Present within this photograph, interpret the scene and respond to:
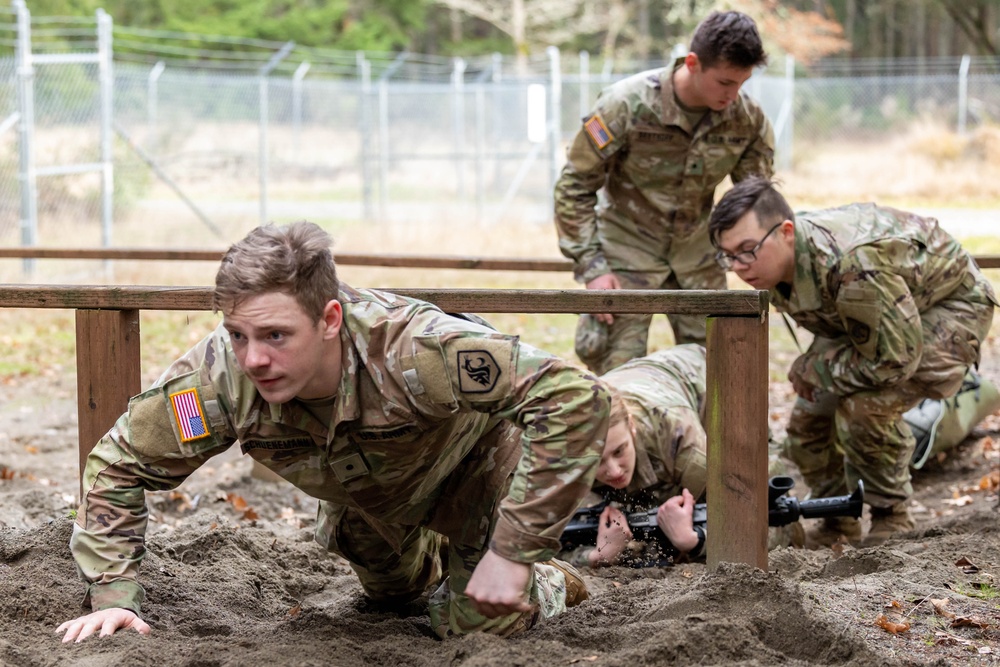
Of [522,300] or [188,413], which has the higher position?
[522,300]

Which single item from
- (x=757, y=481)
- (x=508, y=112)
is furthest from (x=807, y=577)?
(x=508, y=112)

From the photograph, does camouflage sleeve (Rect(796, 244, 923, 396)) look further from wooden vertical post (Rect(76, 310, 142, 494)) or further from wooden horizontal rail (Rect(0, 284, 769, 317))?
wooden vertical post (Rect(76, 310, 142, 494))

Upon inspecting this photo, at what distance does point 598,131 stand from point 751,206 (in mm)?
1087

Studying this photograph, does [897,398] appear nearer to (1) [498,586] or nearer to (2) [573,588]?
(2) [573,588]

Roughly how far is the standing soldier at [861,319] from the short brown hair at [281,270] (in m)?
2.09

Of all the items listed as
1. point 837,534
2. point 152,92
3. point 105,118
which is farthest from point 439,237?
point 837,534

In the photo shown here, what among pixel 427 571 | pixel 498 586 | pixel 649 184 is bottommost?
pixel 427 571

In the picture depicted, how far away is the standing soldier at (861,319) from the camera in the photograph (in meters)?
4.39

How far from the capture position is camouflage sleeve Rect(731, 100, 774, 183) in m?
5.18

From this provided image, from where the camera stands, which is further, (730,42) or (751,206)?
(730,42)

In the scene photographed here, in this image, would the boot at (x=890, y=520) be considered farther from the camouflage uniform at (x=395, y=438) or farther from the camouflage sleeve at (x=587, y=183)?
the camouflage uniform at (x=395, y=438)

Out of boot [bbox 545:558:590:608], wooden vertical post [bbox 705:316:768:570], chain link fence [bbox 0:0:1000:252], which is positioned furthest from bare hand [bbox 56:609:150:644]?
chain link fence [bbox 0:0:1000:252]

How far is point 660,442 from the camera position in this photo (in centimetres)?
401

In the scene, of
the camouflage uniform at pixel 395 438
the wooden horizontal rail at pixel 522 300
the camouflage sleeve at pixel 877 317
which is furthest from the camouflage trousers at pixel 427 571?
the camouflage sleeve at pixel 877 317
